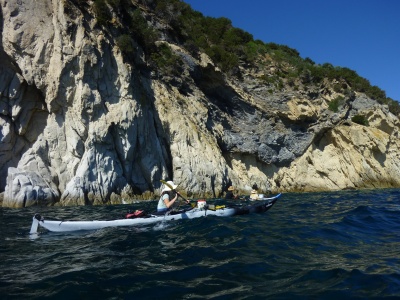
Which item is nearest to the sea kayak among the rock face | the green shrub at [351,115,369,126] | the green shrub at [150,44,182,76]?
the rock face

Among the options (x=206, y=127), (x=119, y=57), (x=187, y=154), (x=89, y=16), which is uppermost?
(x=89, y=16)

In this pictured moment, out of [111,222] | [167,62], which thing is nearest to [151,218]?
[111,222]

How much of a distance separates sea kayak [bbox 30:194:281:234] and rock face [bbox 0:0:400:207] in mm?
8251

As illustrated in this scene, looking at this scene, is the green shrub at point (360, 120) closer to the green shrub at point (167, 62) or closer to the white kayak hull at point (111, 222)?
the green shrub at point (167, 62)

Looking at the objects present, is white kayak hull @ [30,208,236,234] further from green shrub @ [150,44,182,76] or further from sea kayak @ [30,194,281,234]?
green shrub @ [150,44,182,76]

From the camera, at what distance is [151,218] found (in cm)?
1167

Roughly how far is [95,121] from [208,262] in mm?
15784

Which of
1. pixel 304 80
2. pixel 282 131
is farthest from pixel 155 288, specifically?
pixel 304 80

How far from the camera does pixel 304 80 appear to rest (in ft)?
118

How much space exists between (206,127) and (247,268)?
2198 centimetres

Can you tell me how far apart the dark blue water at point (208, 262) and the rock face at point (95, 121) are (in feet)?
30.4

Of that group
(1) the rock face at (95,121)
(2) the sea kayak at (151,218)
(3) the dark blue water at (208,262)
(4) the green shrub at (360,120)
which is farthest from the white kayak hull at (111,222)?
(4) the green shrub at (360,120)

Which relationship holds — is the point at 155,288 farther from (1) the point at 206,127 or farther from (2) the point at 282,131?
(2) the point at 282,131

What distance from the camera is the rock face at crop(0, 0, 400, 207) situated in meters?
19.5
